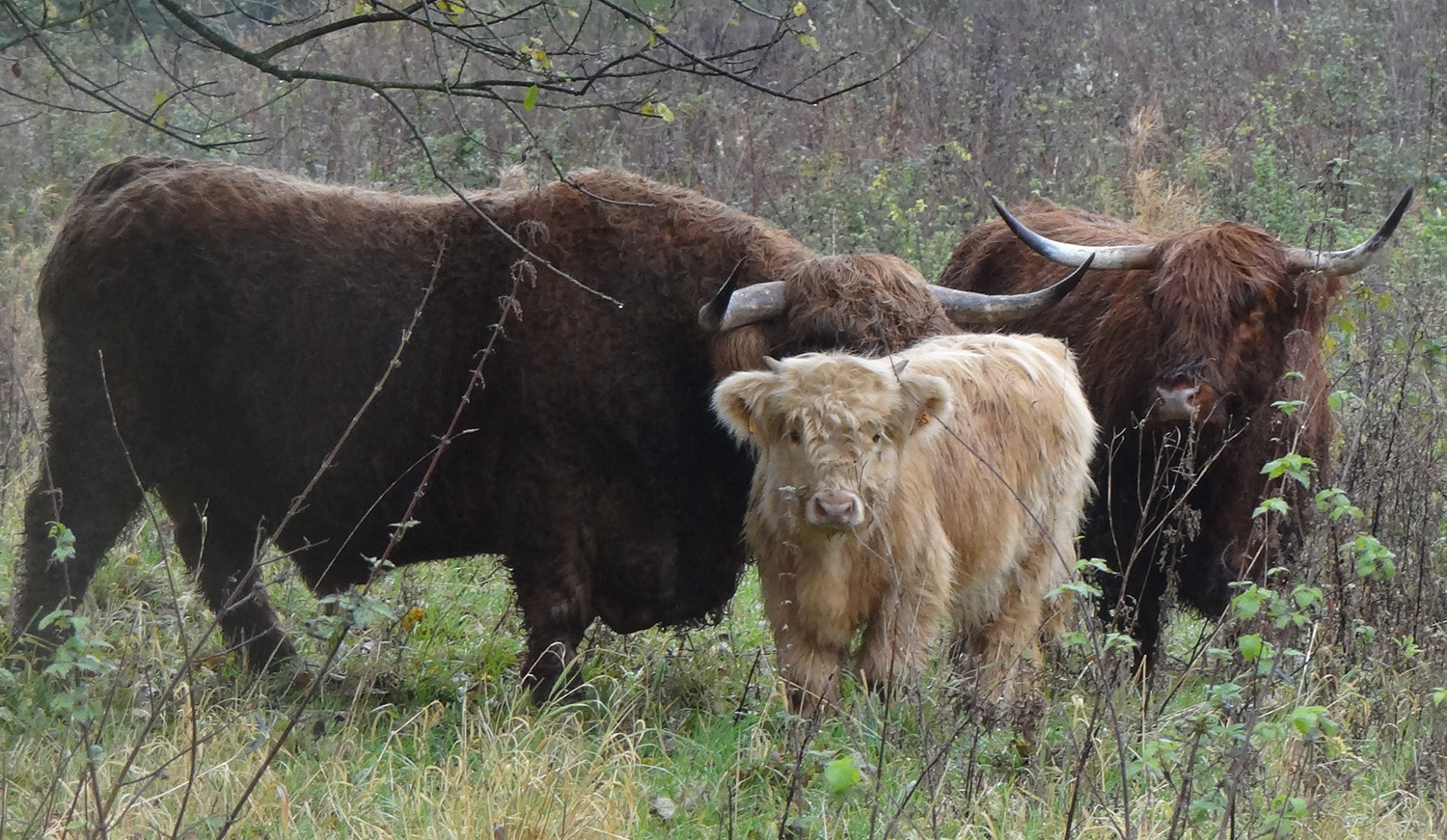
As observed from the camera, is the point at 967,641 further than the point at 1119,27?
No

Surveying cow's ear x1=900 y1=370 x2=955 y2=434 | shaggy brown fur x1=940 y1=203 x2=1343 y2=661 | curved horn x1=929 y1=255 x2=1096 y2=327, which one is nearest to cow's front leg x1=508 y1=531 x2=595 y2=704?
cow's ear x1=900 y1=370 x2=955 y2=434

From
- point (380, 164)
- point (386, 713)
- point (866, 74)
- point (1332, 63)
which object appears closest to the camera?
point (386, 713)

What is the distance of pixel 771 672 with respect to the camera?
5340mm

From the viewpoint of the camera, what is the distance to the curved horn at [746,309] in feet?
16.3

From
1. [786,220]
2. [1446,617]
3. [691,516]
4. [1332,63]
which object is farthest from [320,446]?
[1332,63]

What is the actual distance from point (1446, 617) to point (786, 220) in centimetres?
565

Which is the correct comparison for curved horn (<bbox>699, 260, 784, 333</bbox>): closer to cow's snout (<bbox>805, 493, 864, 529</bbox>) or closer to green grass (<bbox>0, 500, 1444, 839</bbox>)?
cow's snout (<bbox>805, 493, 864, 529</bbox>)

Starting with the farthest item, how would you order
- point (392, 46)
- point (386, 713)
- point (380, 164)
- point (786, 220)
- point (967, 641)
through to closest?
point (392, 46) → point (380, 164) → point (786, 220) → point (967, 641) → point (386, 713)

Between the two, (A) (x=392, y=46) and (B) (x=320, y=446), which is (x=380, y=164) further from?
(B) (x=320, y=446)

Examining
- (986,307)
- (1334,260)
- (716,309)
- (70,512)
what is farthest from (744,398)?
(1334,260)

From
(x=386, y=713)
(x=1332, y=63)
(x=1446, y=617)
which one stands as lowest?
(x=386, y=713)

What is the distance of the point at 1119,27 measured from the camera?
47.6ft

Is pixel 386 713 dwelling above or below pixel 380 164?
below

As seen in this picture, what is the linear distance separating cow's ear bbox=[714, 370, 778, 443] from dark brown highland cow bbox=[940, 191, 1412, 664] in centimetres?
145
